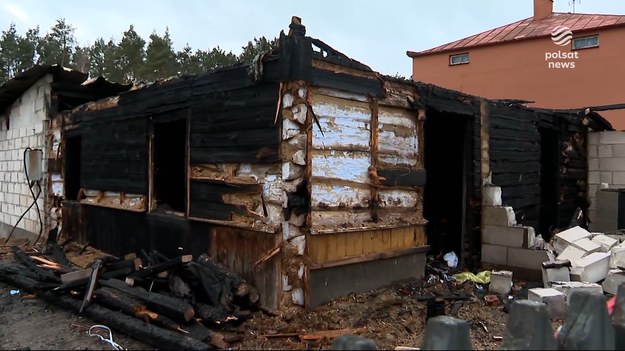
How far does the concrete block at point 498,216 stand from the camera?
750 cm

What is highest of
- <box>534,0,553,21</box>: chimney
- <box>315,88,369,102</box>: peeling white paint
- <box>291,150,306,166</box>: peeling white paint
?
<box>534,0,553,21</box>: chimney

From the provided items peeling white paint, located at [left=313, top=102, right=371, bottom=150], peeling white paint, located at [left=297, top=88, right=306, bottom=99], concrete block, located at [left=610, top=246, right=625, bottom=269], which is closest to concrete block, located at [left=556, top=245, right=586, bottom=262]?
concrete block, located at [left=610, top=246, right=625, bottom=269]

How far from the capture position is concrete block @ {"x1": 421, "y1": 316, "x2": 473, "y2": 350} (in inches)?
97.3

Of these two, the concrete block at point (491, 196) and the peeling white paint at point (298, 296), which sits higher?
the concrete block at point (491, 196)

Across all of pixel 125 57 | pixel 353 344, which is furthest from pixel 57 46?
pixel 353 344

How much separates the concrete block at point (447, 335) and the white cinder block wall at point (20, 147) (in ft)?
35.9

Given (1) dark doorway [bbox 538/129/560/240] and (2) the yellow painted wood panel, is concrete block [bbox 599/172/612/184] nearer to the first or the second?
(1) dark doorway [bbox 538/129/560/240]

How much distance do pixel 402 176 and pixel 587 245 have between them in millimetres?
3138

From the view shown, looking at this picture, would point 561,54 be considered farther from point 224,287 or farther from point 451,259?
point 224,287

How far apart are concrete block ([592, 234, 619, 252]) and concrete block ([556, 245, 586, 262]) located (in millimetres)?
391

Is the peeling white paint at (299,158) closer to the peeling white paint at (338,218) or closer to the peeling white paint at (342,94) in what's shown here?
the peeling white paint at (338,218)

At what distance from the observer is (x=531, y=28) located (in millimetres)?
18422

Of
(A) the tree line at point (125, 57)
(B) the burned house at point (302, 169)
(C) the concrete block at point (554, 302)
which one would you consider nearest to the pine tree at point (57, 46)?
(A) the tree line at point (125, 57)

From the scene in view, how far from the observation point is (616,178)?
10836 mm
